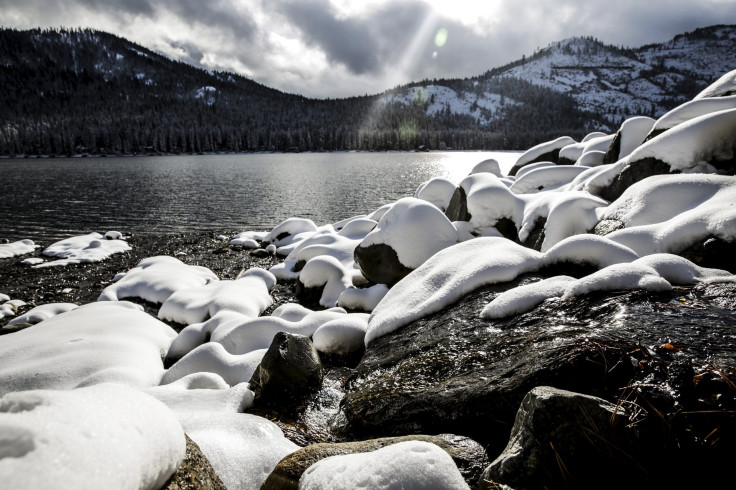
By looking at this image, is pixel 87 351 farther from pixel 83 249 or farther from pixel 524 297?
pixel 83 249

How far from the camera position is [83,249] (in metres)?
20.5

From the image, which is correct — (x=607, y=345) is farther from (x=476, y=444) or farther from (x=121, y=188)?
(x=121, y=188)

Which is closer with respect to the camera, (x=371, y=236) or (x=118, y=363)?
(x=118, y=363)

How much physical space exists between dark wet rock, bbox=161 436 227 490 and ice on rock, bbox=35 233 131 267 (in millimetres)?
20803

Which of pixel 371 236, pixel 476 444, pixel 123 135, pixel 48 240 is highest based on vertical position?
pixel 123 135

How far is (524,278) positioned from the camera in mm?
5816

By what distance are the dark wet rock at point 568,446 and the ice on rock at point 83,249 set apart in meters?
22.5

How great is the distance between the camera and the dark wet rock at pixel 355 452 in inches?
126

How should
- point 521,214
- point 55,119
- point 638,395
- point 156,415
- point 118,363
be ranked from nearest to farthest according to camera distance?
1. point 156,415
2. point 638,395
3. point 118,363
4. point 521,214
5. point 55,119

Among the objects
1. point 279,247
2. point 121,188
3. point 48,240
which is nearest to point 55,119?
point 121,188

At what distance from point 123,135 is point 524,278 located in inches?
6258

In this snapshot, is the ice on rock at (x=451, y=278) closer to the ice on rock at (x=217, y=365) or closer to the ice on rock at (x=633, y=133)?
the ice on rock at (x=217, y=365)

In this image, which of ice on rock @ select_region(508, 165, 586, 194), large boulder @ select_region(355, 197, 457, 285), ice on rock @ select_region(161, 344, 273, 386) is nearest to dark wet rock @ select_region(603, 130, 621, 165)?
ice on rock @ select_region(508, 165, 586, 194)

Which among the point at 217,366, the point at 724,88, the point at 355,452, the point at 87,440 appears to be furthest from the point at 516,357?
the point at 724,88
